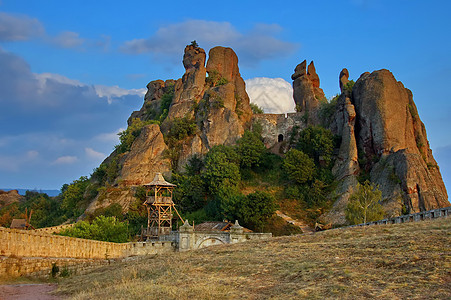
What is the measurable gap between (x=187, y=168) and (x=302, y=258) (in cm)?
4196

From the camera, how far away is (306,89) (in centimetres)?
6544

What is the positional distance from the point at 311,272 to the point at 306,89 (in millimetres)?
54575

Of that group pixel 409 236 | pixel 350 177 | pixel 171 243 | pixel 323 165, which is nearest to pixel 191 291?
pixel 409 236

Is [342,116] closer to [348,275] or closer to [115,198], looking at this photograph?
[115,198]

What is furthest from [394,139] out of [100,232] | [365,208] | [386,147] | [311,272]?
[311,272]

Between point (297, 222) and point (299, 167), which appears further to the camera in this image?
point (299, 167)

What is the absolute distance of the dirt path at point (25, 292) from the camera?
14752 mm

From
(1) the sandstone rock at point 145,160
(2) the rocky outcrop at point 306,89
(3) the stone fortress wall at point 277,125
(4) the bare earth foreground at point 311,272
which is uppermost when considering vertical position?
(2) the rocky outcrop at point 306,89

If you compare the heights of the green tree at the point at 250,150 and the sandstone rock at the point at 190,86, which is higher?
the sandstone rock at the point at 190,86

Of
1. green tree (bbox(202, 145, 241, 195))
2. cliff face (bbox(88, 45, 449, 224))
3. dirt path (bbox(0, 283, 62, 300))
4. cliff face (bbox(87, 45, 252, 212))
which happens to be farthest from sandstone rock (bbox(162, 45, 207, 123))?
dirt path (bbox(0, 283, 62, 300))

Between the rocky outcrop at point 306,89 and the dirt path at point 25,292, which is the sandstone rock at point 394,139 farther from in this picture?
the dirt path at point 25,292

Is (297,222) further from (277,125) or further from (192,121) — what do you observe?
(192,121)

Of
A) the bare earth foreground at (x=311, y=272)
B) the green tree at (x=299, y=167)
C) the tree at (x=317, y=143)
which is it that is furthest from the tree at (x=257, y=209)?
the bare earth foreground at (x=311, y=272)

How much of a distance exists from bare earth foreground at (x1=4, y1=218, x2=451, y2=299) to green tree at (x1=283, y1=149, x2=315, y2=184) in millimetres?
30949
